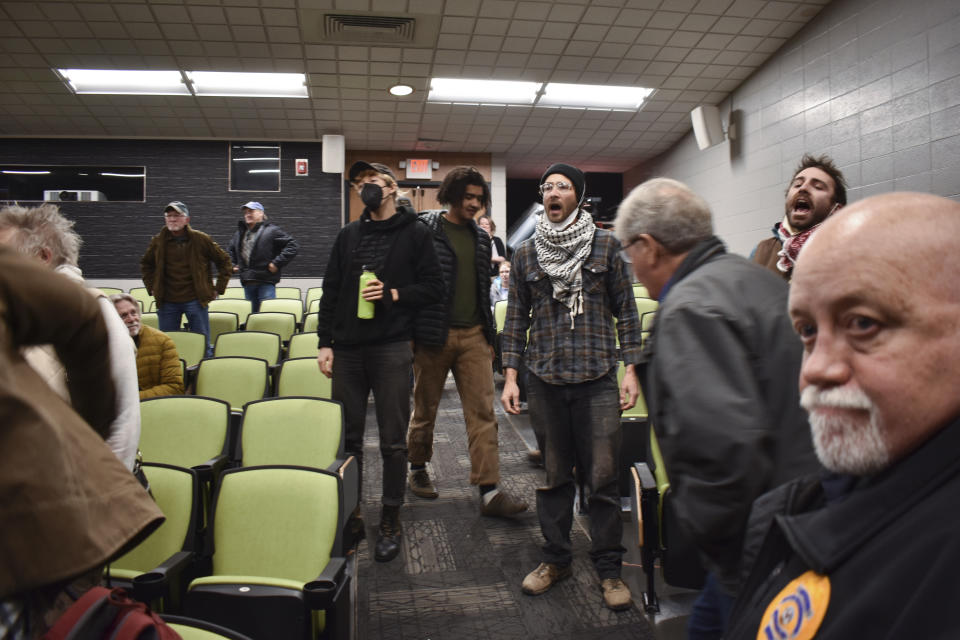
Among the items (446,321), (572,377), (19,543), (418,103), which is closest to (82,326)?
(19,543)

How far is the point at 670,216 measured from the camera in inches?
47.6

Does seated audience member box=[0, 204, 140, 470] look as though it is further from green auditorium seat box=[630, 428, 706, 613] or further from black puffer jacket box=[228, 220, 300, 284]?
black puffer jacket box=[228, 220, 300, 284]

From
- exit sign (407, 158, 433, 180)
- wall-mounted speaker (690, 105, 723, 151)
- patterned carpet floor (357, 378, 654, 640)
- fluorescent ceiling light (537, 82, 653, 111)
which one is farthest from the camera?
exit sign (407, 158, 433, 180)

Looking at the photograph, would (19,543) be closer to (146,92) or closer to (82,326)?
(82,326)

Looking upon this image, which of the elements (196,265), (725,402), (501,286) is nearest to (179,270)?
(196,265)

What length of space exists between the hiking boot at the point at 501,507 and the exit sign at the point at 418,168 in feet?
22.4

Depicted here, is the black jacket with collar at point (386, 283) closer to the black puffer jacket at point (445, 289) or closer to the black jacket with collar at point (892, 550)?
the black puffer jacket at point (445, 289)

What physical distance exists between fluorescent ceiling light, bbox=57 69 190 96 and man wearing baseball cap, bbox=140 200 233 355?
2934mm

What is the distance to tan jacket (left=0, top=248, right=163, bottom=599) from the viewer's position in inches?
25.1

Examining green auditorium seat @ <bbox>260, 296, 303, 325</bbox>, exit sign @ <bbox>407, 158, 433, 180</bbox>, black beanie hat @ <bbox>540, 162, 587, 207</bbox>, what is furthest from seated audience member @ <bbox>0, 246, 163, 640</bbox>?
exit sign @ <bbox>407, 158, 433, 180</bbox>

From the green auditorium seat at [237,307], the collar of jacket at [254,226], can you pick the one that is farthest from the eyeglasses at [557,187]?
the green auditorium seat at [237,307]

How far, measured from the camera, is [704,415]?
94 cm

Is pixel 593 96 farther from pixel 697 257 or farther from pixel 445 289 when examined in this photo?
pixel 697 257

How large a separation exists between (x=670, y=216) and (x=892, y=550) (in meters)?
0.85
